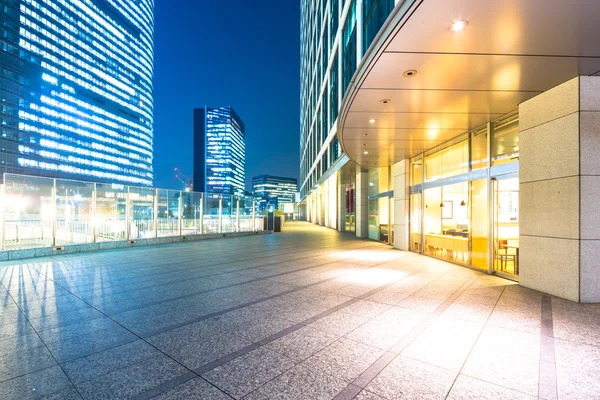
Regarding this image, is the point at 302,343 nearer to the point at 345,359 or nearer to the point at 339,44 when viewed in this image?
the point at 345,359

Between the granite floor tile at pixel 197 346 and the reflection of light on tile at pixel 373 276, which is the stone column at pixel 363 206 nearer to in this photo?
the reflection of light on tile at pixel 373 276

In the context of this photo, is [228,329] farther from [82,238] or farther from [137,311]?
[82,238]

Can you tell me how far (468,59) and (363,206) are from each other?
16.9 m

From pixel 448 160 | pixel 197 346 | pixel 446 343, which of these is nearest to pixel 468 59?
pixel 446 343

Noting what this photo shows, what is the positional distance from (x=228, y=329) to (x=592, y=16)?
653 cm

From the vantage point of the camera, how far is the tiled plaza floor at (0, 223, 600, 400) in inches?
123

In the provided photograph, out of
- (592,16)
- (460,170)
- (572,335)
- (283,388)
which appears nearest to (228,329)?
→ (283,388)

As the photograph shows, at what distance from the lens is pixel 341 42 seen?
2089cm

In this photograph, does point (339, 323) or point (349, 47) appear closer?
point (339, 323)

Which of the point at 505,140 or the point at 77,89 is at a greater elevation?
the point at 77,89

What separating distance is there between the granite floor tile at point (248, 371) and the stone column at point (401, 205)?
38.2 ft

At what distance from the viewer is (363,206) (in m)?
21.8

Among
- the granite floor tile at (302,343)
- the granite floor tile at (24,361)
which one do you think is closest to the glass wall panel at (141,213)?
the granite floor tile at (24,361)

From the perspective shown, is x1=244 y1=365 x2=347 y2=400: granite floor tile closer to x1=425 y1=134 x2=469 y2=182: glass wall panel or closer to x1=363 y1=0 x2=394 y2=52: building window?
x1=425 y1=134 x2=469 y2=182: glass wall panel
